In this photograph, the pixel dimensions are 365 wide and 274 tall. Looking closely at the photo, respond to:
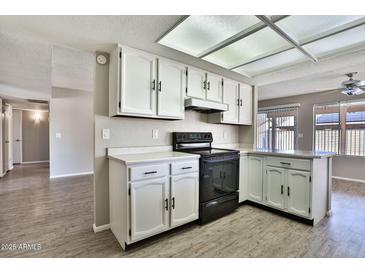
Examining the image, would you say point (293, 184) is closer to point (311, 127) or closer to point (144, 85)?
point (144, 85)

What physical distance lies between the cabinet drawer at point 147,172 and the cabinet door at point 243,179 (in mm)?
1405

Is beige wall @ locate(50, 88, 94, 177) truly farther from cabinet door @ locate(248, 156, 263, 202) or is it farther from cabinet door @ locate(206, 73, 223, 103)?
cabinet door @ locate(248, 156, 263, 202)

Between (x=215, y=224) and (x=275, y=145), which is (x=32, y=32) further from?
(x=275, y=145)

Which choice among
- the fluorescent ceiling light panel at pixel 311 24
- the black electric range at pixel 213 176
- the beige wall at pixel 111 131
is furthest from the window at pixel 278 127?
the beige wall at pixel 111 131

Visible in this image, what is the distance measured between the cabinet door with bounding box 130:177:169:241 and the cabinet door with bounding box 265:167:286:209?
158 centimetres

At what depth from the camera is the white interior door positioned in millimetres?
6717

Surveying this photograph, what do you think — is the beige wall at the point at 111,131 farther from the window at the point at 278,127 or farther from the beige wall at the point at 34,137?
the beige wall at the point at 34,137

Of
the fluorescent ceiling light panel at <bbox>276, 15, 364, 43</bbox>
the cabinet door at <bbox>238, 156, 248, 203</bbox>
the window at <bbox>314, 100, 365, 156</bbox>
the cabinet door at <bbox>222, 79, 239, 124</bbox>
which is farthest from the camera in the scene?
the window at <bbox>314, 100, 365, 156</bbox>

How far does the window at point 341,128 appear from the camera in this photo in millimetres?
4196

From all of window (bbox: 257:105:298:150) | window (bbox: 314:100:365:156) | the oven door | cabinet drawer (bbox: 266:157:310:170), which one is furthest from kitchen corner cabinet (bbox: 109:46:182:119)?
window (bbox: 314:100:365:156)

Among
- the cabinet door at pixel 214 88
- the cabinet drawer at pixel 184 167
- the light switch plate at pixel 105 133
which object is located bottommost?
the cabinet drawer at pixel 184 167

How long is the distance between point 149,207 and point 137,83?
1321 millimetres

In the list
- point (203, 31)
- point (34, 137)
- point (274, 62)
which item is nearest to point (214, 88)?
point (274, 62)
